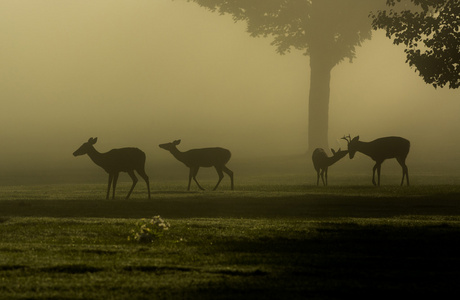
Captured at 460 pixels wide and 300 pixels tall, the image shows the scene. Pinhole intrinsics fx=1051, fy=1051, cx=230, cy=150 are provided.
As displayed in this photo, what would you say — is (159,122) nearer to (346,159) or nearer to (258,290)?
(346,159)

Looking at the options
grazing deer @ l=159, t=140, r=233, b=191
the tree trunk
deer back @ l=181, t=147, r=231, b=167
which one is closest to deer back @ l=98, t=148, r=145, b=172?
grazing deer @ l=159, t=140, r=233, b=191

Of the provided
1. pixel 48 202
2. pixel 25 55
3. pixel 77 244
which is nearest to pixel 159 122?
pixel 25 55

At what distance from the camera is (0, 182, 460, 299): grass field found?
14.5 m

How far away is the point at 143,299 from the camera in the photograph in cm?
1366

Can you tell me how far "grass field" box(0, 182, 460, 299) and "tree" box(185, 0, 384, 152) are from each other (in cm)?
3200

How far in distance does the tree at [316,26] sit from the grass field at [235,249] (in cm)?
3200

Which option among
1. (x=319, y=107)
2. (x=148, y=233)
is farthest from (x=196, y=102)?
(x=148, y=233)

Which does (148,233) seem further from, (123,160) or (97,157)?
(97,157)

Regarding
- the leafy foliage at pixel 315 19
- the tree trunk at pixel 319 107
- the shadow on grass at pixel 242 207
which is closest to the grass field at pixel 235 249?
the shadow on grass at pixel 242 207

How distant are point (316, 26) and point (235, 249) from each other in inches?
1780

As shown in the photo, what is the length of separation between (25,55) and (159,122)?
66720 millimetres

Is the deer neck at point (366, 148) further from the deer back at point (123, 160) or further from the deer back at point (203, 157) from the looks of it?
the deer back at point (123, 160)

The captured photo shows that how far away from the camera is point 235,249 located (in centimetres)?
1895

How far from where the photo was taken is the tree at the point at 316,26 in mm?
62500
